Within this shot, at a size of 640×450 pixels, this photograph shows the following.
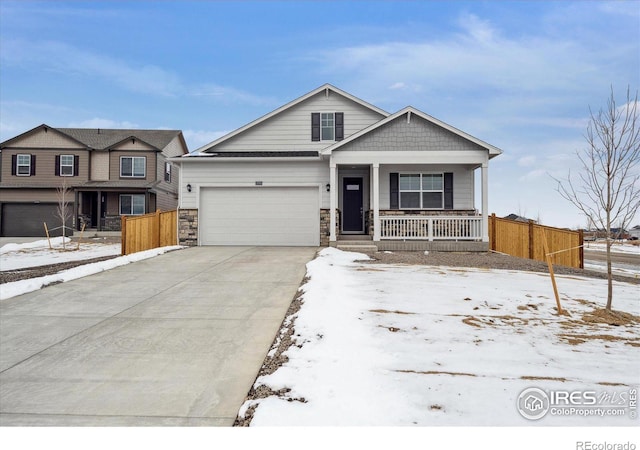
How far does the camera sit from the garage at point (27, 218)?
25.0m

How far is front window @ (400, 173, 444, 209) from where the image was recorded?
14.4m

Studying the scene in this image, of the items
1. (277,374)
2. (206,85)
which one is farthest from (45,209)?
(277,374)

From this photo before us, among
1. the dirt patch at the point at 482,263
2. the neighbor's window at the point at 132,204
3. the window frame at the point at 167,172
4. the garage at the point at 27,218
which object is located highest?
the window frame at the point at 167,172

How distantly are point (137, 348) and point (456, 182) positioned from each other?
13028mm

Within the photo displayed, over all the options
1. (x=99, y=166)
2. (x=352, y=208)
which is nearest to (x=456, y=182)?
(x=352, y=208)

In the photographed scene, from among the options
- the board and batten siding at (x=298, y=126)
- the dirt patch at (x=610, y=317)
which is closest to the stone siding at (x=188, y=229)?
the board and batten siding at (x=298, y=126)

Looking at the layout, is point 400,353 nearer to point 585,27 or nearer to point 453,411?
point 453,411

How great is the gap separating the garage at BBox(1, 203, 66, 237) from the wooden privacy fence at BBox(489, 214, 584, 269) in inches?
1044

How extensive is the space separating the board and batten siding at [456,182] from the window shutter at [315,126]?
337 centimetres

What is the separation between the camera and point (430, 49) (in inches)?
481

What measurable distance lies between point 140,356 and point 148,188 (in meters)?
22.6

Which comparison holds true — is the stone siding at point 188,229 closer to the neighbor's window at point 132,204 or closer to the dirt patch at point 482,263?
the dirt patch at point 482,263

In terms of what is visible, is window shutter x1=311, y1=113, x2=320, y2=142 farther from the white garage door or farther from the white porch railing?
the white porch railing
